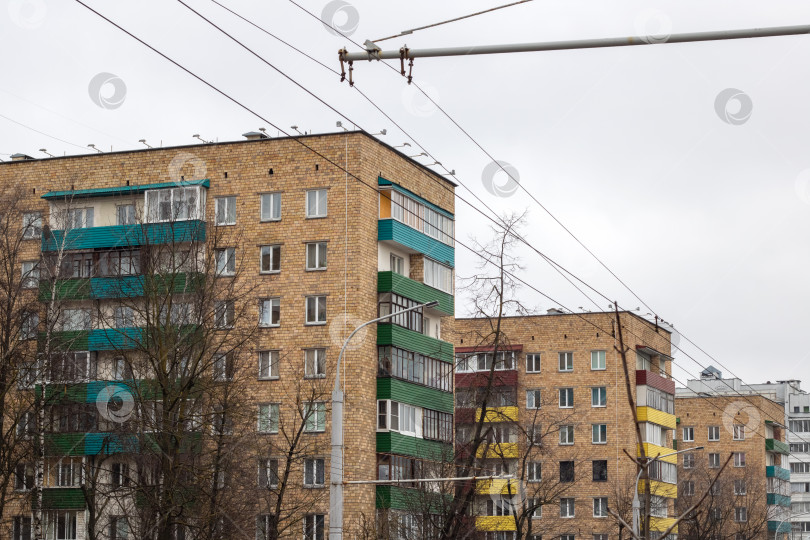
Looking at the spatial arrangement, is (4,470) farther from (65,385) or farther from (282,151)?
(282,151)

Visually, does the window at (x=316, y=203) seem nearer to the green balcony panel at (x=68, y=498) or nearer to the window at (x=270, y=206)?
the window at (x=270, y=206)

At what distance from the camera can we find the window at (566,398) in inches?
3216

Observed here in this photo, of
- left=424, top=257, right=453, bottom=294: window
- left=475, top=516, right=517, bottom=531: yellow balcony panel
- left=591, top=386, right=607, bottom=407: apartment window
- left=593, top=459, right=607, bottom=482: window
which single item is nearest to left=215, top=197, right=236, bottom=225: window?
left=424, top=257, right=453, bottom=294: window

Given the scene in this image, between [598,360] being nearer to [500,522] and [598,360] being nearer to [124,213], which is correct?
[500,522]

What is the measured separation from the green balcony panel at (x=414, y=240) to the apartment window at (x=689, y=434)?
59.2 meters

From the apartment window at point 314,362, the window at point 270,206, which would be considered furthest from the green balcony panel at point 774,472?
the window at point 270,206

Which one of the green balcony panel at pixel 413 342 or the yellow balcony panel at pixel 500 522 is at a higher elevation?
the green balcony panel at pixel 413 342

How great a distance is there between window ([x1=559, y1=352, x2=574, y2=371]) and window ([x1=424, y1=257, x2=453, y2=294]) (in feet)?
84.5

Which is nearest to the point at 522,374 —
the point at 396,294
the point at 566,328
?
the point at 566,328

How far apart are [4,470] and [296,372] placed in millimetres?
13938

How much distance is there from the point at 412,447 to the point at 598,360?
1239 inches

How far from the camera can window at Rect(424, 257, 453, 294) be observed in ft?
182

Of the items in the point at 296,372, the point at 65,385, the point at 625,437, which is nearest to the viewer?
the point at 65,385

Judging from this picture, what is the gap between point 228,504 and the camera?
126 ft
